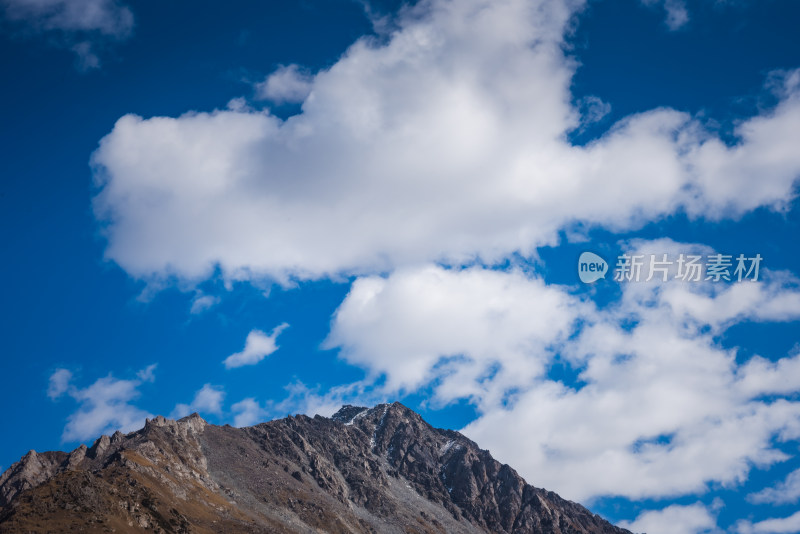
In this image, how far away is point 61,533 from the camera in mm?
129250

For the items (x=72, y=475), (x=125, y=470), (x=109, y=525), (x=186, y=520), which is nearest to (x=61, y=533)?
(x=109, y=525)

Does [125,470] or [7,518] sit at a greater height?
[125,470]

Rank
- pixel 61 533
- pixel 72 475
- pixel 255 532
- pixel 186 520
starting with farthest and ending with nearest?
pixel 255 532, pixel 186 520, pixel 72 475, pixel 61 533

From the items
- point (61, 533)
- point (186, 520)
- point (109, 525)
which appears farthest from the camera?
point (186, 520)

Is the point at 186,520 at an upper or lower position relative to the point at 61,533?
upper

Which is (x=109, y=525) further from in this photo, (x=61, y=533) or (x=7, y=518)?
(x=7, y=518)

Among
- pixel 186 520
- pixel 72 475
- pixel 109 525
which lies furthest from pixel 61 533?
pixel 186 520

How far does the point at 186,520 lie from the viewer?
177 meters

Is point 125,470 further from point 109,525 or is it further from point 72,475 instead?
point 109,525

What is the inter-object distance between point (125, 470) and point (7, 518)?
210 ft

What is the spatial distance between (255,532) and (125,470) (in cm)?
4641

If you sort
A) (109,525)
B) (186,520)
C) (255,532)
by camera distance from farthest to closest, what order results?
(255,532) → (186,520) → (109,525)

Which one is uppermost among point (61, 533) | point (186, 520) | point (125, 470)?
point (125, 470)

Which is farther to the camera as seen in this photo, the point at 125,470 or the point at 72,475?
the point at 125,470
